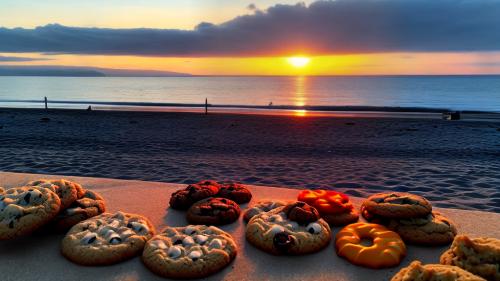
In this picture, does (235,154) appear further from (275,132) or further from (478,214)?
(478,214)

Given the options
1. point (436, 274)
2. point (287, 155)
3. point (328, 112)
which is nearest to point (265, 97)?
point (328, 112)

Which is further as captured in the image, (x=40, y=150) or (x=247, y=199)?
(x=40, y=150)

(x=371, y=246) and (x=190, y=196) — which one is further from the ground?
(x=190, y=196)

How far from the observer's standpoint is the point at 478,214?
722 centimetres

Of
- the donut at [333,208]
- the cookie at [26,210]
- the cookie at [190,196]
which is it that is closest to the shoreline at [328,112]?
the donut at [333,208]

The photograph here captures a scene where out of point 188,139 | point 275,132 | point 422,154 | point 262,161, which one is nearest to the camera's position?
point 262,161

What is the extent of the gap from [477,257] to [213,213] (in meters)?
3.85

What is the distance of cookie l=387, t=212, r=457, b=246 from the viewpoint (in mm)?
5695

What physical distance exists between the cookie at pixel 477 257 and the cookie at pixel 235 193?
4011mm

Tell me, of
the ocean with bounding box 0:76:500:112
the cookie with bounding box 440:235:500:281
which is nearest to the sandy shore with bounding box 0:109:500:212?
the cookie with bounding box 440:235:500:281

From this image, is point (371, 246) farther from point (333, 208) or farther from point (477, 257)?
point (477, 257)

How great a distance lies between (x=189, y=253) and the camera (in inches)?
200

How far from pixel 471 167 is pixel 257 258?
949 centimetres

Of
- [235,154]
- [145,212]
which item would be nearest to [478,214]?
[145,212]
